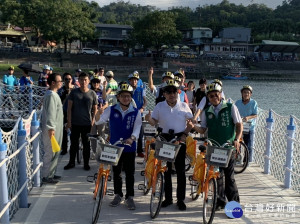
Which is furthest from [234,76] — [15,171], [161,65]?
[15,171]

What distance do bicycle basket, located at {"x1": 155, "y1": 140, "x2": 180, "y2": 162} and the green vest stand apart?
67 cm

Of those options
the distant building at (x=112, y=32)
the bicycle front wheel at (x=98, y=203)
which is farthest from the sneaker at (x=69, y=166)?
the distant building at (x=112, y=32)

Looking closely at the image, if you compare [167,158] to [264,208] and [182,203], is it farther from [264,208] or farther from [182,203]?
[264,208]

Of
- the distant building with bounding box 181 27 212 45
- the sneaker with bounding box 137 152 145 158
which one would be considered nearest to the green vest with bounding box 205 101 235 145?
the sneaker with bounding box 137 152 145 158

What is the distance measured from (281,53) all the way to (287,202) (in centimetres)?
7273

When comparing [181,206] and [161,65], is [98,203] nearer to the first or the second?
[181,206]

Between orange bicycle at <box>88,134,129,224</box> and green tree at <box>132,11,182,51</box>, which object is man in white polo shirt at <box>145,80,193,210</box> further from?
green tree at <box>132,11,182,51</box>

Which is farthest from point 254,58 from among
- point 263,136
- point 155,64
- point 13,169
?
point 13,169

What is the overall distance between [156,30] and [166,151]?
54007 mm

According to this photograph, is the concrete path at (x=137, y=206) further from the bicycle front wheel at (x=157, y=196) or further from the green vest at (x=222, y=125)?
the green vest at (x=222, y=125)

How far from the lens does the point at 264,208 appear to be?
559 centimetres

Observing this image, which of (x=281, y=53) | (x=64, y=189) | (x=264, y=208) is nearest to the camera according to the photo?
(x=264, y=208)

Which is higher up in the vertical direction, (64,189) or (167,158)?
(167,158)

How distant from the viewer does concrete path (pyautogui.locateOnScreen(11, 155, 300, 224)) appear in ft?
16.5
